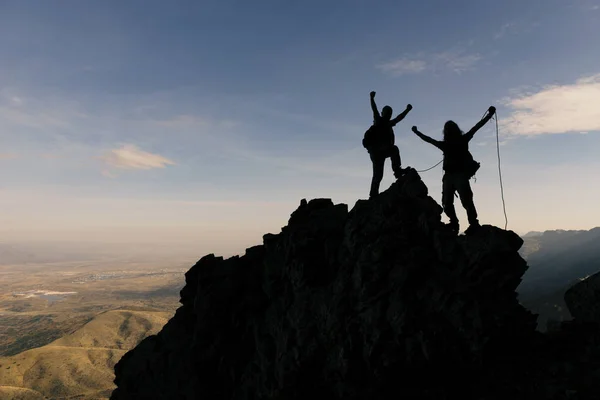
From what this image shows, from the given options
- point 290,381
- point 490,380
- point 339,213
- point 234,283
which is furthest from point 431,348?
point 234,283

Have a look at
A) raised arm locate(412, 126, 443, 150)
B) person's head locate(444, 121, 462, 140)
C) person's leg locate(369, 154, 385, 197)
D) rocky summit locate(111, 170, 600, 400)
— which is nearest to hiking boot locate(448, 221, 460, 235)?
rocky summit locate(111, 170, 600, 400)

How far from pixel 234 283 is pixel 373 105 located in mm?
15367

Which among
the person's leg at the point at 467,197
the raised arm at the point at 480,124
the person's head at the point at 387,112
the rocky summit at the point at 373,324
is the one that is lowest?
the rocky summit at the point at 373,324

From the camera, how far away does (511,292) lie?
14.8m

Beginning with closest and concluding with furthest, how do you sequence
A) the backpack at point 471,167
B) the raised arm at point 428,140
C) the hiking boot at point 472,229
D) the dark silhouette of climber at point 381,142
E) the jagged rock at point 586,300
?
the hiking boot at point 472,229 < the jagged rock at point 586,300 < the backpack at point 471,167 < the raised arm at point 428,140 < the dark silhouette of climber at point 381,142

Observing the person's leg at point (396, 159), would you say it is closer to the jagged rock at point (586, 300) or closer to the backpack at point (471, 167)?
the backpack at point (471, 167)

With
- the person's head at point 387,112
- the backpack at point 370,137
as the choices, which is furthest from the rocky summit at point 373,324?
the person's head at point 387,112

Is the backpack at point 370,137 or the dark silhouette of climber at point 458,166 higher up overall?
the backpack at point 370,137

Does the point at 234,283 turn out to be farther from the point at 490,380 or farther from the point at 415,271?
the point at 490,380

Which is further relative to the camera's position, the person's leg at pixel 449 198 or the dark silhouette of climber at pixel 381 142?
the dark silhouette of climber at pixel 381 142

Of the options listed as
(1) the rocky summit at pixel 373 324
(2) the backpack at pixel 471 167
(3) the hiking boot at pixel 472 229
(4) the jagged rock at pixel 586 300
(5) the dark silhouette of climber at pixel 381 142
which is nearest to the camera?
→ (1) the rocky summit at pixel 373 324

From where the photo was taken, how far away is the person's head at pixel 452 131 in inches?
715

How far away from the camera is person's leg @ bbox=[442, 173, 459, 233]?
18.2m

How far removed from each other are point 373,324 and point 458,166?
31.2ft
